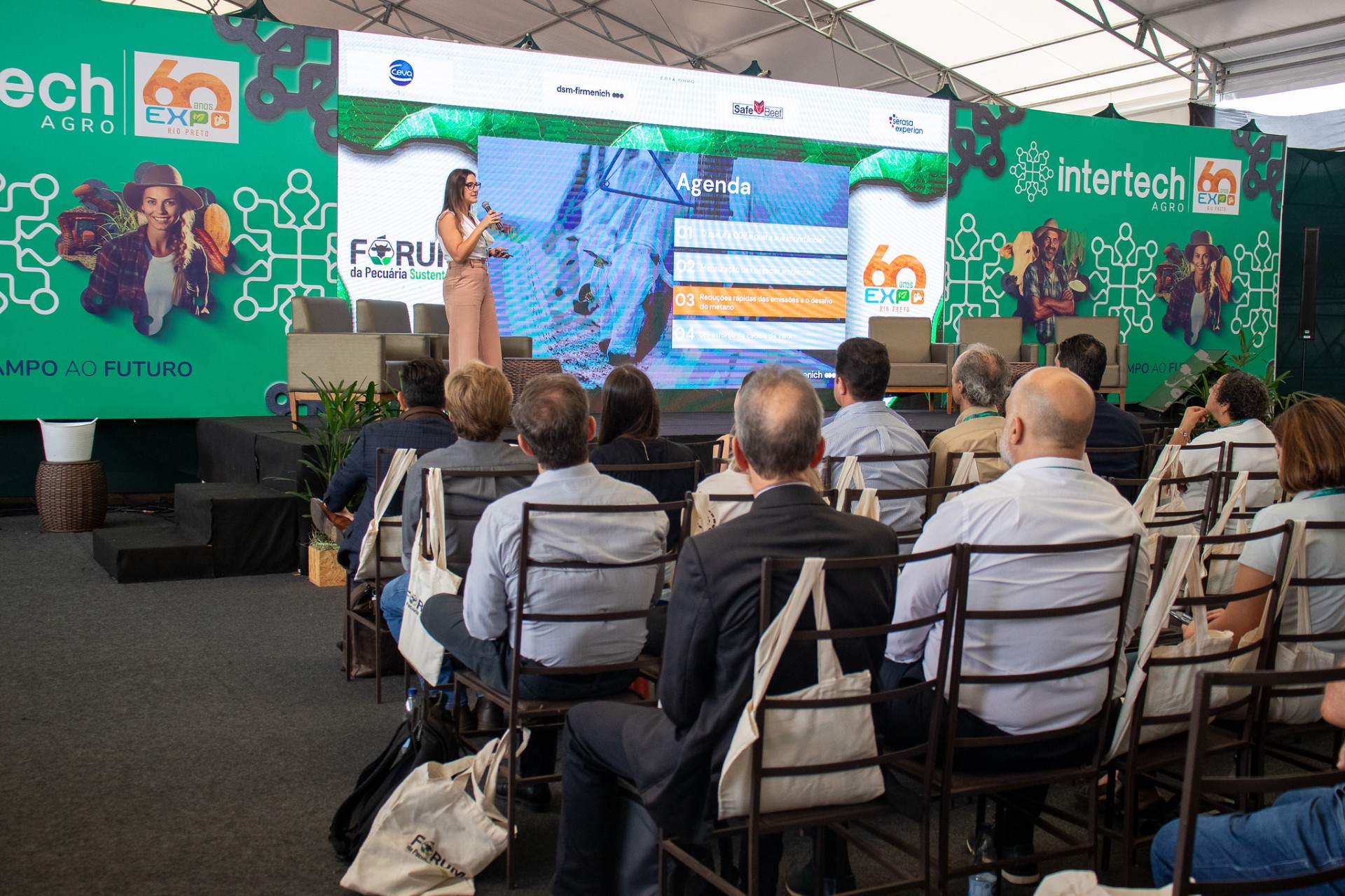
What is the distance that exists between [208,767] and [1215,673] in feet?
8.46

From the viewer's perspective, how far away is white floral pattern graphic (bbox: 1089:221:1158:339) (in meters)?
11.5

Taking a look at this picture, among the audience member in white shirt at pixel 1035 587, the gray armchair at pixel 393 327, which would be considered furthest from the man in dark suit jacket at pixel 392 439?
the gray armchair at pixel 393 327

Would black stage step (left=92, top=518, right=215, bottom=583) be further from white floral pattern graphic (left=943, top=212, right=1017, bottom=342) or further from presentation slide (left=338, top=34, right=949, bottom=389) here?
white floral pattern graphic (left=943, top=212, right=1017, bottom=342)

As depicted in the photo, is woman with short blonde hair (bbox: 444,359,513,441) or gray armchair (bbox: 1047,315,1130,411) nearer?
woman with short blonde hair (bbox: 444,359,513,441)

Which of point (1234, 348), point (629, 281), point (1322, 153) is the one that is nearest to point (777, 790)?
point (629, 281)

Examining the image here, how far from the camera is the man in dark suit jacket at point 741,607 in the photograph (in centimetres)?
166

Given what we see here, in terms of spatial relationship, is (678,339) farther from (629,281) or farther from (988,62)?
(988,62)

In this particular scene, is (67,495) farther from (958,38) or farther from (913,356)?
(958,38)

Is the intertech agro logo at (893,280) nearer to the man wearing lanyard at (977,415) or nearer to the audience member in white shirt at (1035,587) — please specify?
the man wearing lanyard at (977,415)

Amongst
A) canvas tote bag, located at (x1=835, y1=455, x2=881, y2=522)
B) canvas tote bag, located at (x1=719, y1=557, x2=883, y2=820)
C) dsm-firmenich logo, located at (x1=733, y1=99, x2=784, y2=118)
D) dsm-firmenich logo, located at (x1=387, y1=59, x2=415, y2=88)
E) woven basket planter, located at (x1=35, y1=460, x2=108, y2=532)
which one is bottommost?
woven basket planter, located at (x1=35, y1=460, x2=108, y2=532)

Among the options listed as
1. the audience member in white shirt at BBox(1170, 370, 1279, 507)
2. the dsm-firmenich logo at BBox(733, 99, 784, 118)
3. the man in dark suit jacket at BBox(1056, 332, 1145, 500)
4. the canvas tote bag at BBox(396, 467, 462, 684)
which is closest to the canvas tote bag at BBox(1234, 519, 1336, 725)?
the man in dark suit jacket at BBox(1056, 332, 1145, 500)

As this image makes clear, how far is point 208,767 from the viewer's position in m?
2.86

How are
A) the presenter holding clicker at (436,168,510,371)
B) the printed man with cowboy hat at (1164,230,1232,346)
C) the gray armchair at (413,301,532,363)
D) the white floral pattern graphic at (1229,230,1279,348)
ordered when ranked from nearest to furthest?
1. the presenter holding clicker at (436,168,510,371)
2. the gray armchair at (413,301,532,363)
3. the printed man with cowboy hat at (1164,230,1232,346)
4. the white floral pattern graphic at (1229,230,1279,348)

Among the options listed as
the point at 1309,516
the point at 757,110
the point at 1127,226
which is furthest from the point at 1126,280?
the point at 1309,516
